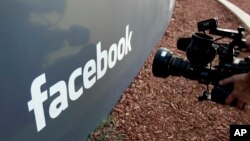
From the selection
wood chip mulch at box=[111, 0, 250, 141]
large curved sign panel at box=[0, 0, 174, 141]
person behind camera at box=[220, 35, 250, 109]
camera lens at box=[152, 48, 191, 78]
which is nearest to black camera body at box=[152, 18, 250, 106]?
camera lens at box=[152, 48, 191, 78]

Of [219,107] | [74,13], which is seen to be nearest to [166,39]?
[219,107]

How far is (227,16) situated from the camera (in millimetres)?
7879

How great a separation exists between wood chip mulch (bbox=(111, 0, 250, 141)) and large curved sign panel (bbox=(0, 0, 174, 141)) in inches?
13.9

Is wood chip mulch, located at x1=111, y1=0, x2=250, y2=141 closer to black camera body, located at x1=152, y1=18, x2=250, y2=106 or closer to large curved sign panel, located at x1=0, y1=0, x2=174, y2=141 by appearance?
large curved sign panel, located at x1=0, y1=0, x2=174, y2=141

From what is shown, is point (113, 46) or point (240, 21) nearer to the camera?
point (113, 46)

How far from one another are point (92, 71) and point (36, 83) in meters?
0.76

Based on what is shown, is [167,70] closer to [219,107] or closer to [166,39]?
[219,107]

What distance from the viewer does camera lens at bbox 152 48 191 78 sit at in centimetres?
214

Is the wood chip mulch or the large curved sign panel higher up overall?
the large curved sign panel

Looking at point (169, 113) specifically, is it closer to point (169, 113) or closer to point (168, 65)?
point (169, 113)

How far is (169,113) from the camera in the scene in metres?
3.71

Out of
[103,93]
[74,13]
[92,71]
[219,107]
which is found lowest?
[219,107]

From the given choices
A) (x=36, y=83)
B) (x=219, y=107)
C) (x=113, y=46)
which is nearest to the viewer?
(x=36, y=83)

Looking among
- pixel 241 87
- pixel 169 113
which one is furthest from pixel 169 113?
pixel 241 87
